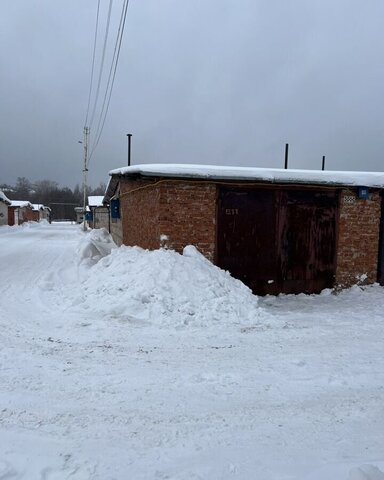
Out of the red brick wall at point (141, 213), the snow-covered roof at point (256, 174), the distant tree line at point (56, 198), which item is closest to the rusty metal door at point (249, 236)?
the snow-covered roof at point (256, 174)

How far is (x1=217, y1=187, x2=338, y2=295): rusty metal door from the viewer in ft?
26.0

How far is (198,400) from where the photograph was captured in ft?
11.1

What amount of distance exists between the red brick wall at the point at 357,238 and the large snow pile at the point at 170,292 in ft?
9.47

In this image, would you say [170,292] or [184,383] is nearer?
[184,383]

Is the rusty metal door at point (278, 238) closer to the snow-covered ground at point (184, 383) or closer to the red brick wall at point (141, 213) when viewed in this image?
the snow-covered ground at point (184, 383)

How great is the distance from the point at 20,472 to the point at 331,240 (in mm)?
7444

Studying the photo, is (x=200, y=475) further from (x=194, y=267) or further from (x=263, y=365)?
(x=194, y=267)

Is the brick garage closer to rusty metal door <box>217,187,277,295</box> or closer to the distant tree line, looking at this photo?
rusty metal door <box>217,187,277,295</box>

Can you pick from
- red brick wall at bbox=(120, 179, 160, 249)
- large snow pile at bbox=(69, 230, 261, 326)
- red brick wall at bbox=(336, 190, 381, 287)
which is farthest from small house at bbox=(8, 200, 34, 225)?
red brick wall at bbox=(336, 190, 381, 287)

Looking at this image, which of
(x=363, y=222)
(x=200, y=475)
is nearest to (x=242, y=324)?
(x=200, y=475)

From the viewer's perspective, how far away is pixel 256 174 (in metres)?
7.64

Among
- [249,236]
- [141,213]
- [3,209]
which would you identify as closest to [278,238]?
[249,236]

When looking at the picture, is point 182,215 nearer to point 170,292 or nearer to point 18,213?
point 170,292

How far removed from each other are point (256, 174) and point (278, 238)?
147 cm
